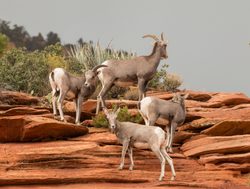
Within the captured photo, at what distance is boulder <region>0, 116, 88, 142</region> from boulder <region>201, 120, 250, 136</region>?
15.7 feet

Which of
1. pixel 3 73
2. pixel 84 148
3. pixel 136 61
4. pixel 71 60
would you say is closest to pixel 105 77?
pixel 136 61

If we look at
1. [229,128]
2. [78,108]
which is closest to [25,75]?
[78,108]

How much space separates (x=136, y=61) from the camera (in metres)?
24.6

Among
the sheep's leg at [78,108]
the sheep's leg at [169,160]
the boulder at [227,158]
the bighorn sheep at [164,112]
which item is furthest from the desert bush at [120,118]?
the sheep's leg at [169,160]

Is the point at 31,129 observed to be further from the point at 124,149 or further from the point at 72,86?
the point at 124,149

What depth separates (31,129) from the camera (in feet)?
71.5

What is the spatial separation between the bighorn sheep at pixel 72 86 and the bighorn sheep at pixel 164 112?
89.5 inches

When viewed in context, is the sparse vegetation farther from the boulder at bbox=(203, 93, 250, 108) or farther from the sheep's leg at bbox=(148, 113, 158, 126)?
the sheep's leg at bbox=(148, 113, 158, 126)

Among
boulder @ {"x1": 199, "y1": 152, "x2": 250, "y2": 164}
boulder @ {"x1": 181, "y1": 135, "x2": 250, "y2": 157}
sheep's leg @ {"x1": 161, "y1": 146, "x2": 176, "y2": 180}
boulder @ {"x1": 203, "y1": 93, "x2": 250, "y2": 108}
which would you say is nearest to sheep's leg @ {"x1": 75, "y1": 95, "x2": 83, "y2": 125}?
boulder @ {"x1": 181, "y1": 135, "x2": 250, "y2": 157}

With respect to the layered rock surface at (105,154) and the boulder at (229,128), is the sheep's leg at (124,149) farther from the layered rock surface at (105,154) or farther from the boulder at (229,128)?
the boulder at (229,128)

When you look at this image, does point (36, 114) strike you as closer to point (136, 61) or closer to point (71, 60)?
point (136, 61)

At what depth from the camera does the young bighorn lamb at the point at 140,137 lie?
20.8 meters

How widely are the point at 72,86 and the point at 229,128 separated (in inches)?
222

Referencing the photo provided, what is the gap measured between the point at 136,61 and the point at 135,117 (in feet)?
6.69
